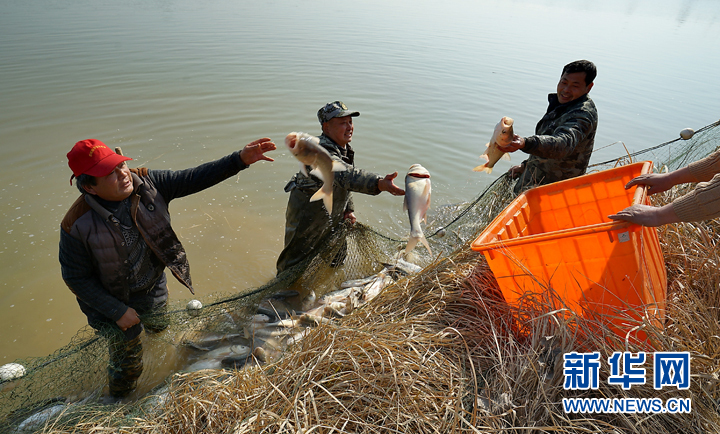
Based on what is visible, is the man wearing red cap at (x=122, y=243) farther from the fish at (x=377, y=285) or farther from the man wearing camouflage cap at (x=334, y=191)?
the fish at (x=377, y=285)

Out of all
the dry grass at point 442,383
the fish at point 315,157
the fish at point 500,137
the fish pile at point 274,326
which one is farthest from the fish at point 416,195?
the fish pile at point 274,326

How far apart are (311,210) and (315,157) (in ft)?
3.72

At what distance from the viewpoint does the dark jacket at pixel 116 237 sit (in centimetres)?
306

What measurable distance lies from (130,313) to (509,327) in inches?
113

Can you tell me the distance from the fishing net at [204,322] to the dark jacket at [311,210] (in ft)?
0.57

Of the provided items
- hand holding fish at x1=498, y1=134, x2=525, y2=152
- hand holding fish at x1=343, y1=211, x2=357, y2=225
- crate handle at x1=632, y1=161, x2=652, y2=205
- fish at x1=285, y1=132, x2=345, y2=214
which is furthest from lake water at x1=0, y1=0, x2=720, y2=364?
crate handle at x1=632, y1=161, x2=652, y2=205

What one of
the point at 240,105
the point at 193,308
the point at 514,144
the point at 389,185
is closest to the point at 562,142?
the point at 514,144

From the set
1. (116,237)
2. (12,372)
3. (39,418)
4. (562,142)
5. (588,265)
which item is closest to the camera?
(588,265)

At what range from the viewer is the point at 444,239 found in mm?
5844

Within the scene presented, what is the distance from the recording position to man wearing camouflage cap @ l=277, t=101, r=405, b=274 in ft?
13.0

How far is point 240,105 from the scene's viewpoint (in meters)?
11.7

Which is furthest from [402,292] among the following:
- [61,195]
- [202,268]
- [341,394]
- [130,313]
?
[61,195]

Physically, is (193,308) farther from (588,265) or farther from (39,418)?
(588,265)

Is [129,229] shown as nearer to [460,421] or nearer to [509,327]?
[460,421]
